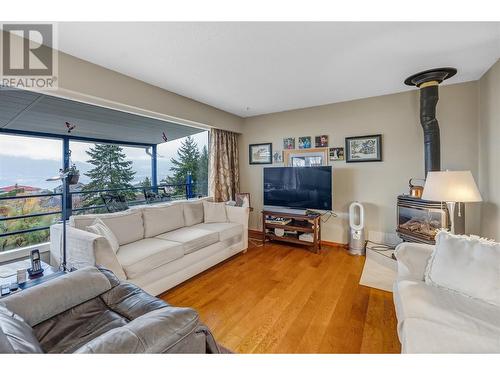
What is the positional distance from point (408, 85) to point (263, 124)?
7.71 ft

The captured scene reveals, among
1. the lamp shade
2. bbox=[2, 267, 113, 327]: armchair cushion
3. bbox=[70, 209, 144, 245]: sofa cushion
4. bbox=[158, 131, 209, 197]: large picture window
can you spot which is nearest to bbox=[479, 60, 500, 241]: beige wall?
the lamp shade

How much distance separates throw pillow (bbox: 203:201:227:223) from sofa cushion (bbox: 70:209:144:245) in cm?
100

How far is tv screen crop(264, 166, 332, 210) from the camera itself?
356cm

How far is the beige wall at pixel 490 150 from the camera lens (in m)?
2.38

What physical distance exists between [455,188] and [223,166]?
10.7 ft

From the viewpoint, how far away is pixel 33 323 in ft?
3.62

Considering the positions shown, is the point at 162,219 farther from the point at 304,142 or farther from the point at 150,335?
the point at 304,142

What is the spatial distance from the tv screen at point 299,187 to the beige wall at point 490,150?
1.75 meters

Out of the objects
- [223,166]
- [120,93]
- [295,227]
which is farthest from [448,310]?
[223,166]

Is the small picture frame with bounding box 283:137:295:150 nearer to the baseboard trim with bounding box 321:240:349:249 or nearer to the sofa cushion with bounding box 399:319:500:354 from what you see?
the baseboard trim with bounding box 321:240:349:249

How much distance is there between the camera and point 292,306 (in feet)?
6.93

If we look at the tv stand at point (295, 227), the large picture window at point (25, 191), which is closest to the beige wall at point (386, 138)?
the tv stand at point (295, 227)

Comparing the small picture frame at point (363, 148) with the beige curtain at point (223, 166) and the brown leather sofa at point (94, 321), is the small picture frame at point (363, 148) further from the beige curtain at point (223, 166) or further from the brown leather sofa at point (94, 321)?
the brown leather sofa at point (94, 321)

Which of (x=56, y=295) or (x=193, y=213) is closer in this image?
(x=56, y=295)
